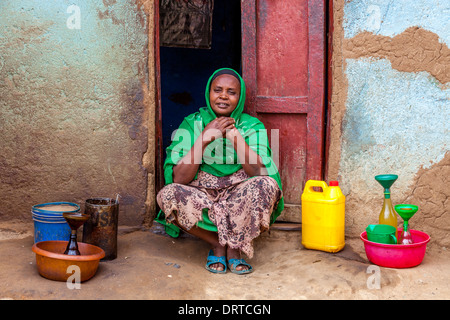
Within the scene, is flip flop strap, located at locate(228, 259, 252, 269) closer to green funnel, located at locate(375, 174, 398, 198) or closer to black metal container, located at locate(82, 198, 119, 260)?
black metal container, located at locate(82, 198, 119, 260)

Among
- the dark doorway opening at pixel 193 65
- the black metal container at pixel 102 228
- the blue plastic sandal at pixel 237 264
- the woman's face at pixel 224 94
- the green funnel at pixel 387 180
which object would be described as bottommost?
the blue plastic sandal at pixel 237 264

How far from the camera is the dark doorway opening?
551 centimetres

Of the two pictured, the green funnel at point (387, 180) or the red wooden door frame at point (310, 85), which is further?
the red wooden door frame at point (310, 85)

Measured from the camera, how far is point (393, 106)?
3.24 meters

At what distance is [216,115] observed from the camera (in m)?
3.29

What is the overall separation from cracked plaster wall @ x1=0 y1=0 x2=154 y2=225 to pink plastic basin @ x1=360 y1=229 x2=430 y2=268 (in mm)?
1702

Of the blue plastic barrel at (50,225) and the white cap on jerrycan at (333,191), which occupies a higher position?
the white cap on jerrycan at (333,191)

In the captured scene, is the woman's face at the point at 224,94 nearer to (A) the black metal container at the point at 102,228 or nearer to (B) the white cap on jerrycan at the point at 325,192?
(B) the white cap on jerrycan at the point at 325,192

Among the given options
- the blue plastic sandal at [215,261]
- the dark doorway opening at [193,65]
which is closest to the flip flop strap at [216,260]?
the blue plastic sandal at [215,261]

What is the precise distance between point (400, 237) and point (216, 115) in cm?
150

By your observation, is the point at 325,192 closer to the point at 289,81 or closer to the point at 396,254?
the point at 396,254

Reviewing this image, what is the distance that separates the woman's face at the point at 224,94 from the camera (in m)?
3.19

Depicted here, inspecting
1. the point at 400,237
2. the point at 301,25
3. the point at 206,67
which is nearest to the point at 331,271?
the point at 400,237

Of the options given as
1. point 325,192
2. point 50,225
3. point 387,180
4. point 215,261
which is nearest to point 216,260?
point 215,261
